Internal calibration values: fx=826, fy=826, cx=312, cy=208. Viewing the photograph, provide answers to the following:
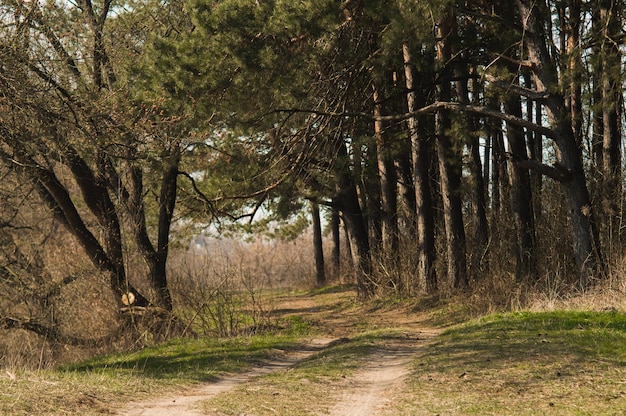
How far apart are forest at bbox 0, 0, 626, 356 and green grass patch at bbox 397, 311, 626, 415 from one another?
406cm

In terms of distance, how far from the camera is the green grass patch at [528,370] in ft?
26.2

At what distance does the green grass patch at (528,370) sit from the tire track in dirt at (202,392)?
2.17m

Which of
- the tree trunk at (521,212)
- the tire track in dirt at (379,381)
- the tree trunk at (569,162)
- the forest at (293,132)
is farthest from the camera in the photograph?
the tree trunk at (521,212)

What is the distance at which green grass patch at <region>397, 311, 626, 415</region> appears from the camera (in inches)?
315

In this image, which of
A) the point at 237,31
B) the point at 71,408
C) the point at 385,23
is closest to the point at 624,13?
the point at 385,23

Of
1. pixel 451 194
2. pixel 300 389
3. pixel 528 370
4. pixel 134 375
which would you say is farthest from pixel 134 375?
Answer: pixel 451 194

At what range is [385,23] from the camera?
60.1 ft

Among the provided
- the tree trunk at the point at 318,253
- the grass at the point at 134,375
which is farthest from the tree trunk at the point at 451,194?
the tree trunk at the point at 318,253

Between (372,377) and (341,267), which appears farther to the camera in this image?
(341,267)

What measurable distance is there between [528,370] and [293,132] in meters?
11.6

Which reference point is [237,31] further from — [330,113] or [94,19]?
[94,19]

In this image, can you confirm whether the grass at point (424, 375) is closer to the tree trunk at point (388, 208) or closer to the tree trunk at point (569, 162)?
the tree trunk at point (569, 162)

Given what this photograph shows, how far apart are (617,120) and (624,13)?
388 cm

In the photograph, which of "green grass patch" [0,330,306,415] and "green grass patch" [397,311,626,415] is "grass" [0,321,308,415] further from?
"green grass patch" [397,311,626,415]
